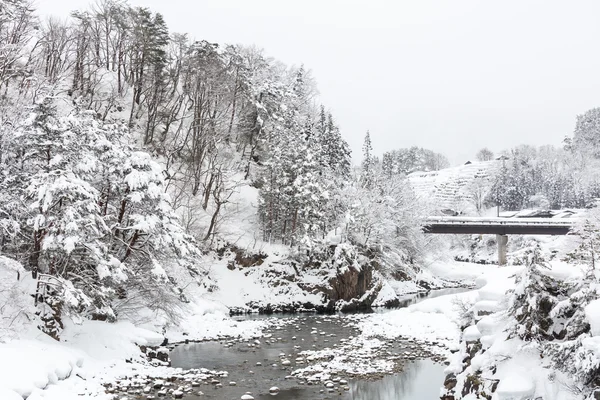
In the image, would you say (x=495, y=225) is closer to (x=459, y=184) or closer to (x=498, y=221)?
(x=498, y=221)

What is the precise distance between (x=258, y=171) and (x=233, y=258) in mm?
14862

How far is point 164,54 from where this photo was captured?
142 feet

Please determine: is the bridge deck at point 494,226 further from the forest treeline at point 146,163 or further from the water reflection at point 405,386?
the water reflection at point 405,386

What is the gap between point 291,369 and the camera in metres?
16.8

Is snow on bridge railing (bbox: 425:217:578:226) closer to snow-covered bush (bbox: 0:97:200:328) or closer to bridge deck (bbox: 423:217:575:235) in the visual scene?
bridge deck (bbox: 423:217:575:235)

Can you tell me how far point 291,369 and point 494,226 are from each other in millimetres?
41990

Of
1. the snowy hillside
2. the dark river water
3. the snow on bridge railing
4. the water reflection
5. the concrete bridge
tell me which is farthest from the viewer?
the snowy hillside

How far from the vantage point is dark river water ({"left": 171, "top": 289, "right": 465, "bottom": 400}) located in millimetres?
14227

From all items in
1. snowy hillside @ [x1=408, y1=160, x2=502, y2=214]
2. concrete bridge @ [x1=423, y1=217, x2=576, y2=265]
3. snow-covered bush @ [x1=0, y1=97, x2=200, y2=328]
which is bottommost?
concrete bridge @ [x1=423, y1=217, x2=576, y2=265]

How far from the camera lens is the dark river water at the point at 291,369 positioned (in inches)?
560

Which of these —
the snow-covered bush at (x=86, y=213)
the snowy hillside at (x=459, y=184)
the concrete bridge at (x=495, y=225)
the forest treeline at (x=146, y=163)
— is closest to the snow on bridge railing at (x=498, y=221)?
the concrete bridge at (x=495, y=225)

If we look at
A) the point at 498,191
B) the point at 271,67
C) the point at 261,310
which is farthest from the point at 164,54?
the point at 498,191

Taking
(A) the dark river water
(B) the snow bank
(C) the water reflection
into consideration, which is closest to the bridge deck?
(A) the dark river water

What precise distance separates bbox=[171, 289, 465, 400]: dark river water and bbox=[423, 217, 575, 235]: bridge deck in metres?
30.5
